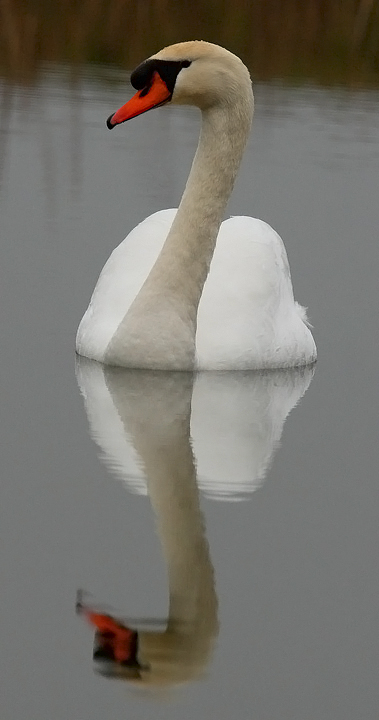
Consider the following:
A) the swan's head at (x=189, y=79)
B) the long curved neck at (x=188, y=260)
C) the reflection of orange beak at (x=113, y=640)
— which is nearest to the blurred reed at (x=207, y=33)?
the long curved neck at (x=188, y=260)

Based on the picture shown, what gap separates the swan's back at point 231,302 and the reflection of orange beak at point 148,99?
3.49 ft

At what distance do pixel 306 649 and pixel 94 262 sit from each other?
562cm

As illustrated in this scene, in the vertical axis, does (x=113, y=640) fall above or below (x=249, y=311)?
above

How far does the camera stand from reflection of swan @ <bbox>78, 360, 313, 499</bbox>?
605cm

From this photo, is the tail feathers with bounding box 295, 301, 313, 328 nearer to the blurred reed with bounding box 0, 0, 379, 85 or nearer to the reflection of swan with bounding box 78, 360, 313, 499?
the reflection of swan with bounding box 78, 360, 313, 499

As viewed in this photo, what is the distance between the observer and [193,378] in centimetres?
771

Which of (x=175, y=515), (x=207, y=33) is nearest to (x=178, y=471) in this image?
(x=175, y=515)

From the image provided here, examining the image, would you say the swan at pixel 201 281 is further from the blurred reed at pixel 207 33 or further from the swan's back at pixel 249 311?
the blurred reed at pixel 207 33

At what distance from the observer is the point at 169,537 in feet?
17.5

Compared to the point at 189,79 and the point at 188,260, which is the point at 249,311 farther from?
the point at 189,79

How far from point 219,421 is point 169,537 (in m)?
1.63

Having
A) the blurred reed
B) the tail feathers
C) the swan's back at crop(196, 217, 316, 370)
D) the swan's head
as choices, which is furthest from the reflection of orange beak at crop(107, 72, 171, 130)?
the blurred reed

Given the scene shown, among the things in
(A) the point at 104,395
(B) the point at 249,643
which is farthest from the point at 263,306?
(B) the point at 249,643

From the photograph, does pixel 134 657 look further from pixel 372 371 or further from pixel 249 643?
pixel 372 371
